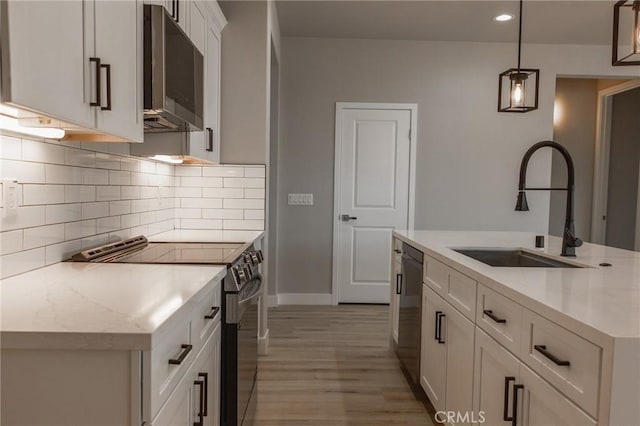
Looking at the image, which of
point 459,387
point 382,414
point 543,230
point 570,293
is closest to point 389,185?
point 543,230

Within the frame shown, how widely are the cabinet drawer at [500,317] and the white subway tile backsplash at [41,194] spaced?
1.63 meters

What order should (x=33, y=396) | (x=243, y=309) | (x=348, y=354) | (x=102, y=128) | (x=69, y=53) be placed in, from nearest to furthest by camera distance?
(x=33, y=396) < (x=69, y=53) < (x=102, y=128) < (x=243, y=309) < (x=348, y=354)

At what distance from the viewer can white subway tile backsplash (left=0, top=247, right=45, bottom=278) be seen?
1407 millimetres

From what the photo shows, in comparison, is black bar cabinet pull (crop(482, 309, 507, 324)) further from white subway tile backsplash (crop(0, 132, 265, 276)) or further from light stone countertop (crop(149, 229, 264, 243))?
white subway tile backsplash (crop(0, 132, 265, 276))

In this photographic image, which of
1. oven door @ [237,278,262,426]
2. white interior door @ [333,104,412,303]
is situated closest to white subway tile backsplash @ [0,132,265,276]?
oven door @ [237,278,262,426]

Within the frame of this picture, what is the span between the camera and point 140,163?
2.52 m

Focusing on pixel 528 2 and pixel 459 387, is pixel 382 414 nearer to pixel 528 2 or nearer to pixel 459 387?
pixel 459 387

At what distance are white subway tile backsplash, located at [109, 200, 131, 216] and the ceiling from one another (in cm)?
230

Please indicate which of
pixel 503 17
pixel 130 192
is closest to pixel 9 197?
pixel 130 192

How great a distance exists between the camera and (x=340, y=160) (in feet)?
15.4

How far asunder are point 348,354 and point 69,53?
271 centimetres

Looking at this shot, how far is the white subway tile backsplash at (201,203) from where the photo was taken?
10.4 feet

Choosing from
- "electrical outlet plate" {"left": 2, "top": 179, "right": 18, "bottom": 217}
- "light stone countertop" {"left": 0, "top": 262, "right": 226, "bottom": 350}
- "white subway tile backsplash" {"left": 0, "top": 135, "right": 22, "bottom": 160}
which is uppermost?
"white subway tile backsplash" {"left": 0, "top": 135, "right": 22, "bottom": 160}

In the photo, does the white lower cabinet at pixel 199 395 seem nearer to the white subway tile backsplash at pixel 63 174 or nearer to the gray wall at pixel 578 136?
the white subway tile backsplash at pixel 63 174
